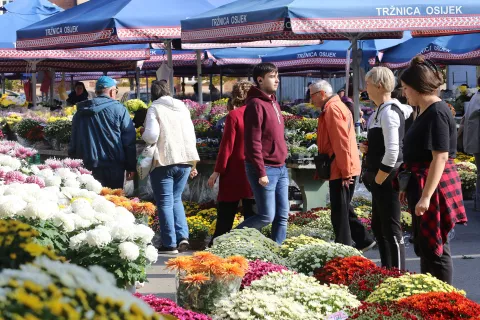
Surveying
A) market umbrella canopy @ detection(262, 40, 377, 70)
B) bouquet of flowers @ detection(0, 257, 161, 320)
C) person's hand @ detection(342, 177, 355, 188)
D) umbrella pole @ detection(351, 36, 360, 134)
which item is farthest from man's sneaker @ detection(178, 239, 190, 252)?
market umbrella canopy @ detection(262, 40, 377, 70)

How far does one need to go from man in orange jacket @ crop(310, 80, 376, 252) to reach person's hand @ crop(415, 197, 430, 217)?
6.49 feet

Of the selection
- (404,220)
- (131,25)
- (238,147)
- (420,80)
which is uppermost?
(131,25)

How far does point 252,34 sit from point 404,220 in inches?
104

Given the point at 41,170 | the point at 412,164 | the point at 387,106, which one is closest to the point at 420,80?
the point at 412,164

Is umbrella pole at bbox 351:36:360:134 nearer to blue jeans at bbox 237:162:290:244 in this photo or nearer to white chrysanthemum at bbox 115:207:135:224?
blue jeans at bbox 237:162:290:244

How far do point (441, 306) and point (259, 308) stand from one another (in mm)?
920

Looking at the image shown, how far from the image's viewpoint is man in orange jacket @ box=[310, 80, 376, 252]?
7270mm

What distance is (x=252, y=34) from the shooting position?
9.48 m

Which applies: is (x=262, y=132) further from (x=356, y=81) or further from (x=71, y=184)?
(x=356, y=81)

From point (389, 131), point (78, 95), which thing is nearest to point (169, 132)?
point (389, 131)

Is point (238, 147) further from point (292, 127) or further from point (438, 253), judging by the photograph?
point (438, 253)

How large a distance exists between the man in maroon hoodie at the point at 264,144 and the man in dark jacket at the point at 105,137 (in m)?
1.71

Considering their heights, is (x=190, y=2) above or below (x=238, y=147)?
above

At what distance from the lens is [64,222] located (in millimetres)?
4594
